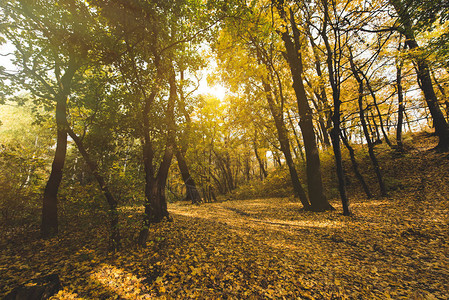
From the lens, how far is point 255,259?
4188mm

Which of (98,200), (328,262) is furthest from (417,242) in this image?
(98,200)

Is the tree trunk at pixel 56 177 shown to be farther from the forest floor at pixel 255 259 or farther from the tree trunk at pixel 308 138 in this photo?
the tree trunk at pixel 308 138

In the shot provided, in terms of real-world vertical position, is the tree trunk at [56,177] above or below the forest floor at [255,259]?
above

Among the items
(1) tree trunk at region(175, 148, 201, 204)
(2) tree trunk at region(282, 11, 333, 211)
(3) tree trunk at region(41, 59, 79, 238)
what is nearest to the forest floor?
(3) tree trunk at region(41, 59, 79, 238)

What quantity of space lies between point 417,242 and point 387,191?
614cm

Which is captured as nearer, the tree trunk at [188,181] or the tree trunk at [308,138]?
the tree trunk at [308,138]

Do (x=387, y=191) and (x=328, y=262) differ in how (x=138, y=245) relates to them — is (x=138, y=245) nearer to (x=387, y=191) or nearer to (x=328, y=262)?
(x=328, y=262)

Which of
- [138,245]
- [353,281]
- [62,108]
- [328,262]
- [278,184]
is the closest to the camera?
[353,281]

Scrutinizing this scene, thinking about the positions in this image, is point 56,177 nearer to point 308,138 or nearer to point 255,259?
point 255,259

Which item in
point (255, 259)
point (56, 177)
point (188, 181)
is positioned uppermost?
point (56, 177)

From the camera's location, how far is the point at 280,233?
6.09 m

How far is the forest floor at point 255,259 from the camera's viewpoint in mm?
3119

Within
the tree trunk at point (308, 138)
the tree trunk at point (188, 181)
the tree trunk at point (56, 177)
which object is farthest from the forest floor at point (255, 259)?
the tree trunk at point (188, 181)

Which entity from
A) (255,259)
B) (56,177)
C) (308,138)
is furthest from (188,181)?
(255,259)
